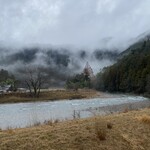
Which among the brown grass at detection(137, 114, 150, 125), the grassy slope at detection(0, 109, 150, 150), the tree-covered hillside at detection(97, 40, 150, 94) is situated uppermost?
the tree-covered hillside at detection(97, 40, 150, 94)

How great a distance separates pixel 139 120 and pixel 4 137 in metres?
5.60

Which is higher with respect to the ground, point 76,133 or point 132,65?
point 132,65

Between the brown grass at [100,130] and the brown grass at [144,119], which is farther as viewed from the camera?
the brown grass at [144,119]

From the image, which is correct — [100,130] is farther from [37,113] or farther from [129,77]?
→ [129,77]

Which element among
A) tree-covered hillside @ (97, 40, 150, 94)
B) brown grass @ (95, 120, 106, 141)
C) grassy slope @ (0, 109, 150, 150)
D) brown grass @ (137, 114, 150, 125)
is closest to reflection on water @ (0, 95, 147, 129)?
brown grass @ (137, 114, 150, 125)

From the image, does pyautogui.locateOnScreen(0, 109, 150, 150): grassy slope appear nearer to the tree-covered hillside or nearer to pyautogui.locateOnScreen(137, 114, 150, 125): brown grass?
pyautogui.locateOnScreen(137, 114, 150, 125): brown grass

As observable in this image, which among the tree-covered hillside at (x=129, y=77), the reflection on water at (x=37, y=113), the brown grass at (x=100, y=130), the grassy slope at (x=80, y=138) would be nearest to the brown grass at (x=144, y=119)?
the grassy slope at (x=80, y=138)

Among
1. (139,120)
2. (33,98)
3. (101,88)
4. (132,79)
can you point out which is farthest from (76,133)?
(101,88)

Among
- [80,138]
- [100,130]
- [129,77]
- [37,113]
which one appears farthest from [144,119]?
[129,77]

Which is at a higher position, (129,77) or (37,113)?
(129,77)

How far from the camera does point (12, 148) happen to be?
10875mm

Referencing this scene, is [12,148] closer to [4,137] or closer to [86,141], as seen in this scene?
[4,137]

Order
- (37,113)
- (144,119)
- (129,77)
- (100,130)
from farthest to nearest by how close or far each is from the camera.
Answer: (129,77) < (37,113) < (144,119) < (100,130)

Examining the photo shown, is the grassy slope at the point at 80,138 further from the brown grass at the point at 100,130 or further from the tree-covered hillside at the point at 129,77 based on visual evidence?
the tree-covered hillside at the point at 129,77
